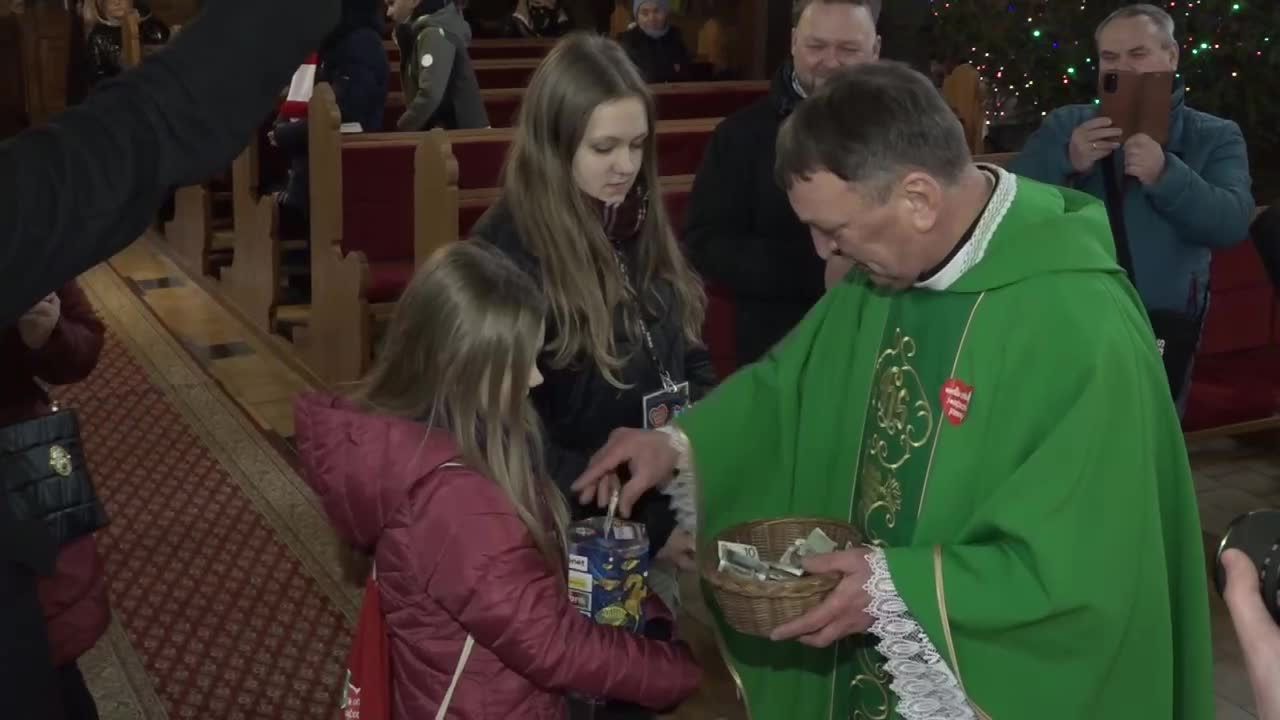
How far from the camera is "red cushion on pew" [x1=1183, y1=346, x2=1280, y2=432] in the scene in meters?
5.20

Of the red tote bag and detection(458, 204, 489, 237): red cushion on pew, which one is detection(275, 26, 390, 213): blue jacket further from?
the red tote bag

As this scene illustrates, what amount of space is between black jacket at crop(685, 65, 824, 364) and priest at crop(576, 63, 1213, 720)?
1.18 metres

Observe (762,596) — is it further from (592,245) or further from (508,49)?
(508,49)

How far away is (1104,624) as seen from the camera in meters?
1.98

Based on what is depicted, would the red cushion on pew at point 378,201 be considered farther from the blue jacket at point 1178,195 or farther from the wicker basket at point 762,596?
the wicker basket at point 762,596

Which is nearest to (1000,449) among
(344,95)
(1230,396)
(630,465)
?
(630,465)

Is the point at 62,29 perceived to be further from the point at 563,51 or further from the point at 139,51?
the point at 563,51

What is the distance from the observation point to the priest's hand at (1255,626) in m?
1.17

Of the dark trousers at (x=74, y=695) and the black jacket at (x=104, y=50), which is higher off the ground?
the black jacket at (x=104, y=50)

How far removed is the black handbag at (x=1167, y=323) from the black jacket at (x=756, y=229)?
839mm

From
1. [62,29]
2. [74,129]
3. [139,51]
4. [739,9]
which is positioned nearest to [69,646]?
[74,129]

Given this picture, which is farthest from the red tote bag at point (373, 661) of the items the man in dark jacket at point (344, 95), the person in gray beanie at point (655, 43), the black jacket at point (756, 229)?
the person in gray beanie at point (655, 43)

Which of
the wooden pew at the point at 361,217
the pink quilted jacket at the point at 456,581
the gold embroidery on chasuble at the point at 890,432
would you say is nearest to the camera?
the pink quilted jacket at the point at 456,581

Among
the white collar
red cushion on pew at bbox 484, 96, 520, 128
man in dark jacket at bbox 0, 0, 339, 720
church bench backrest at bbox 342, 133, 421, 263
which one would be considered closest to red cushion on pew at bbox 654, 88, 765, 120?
red cushion on pew at bbox 484, 96, 520, 128
